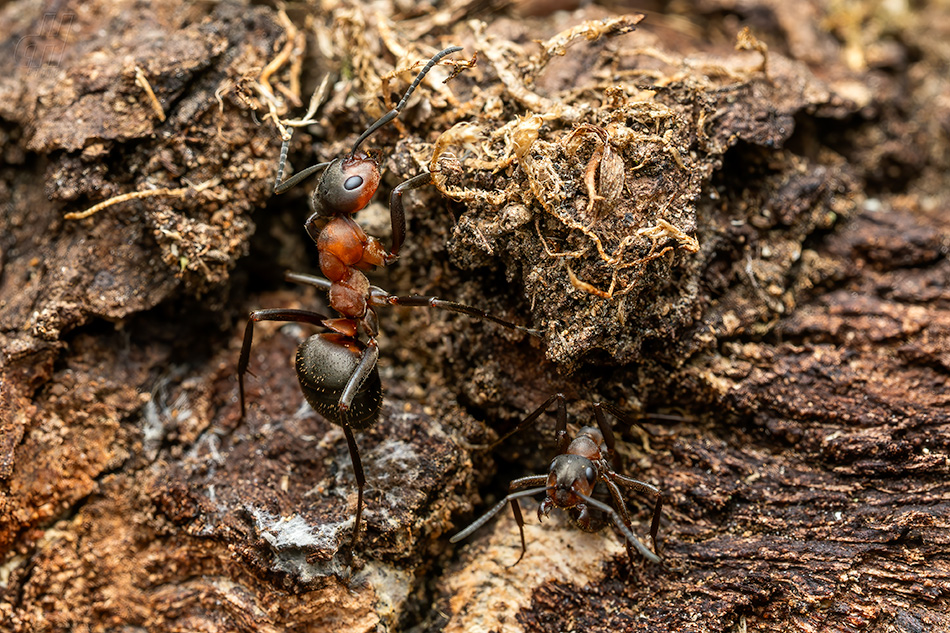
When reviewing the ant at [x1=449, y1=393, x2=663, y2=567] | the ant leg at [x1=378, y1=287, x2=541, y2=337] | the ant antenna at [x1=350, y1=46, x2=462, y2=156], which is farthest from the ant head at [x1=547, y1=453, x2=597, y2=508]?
the ant antenna at [x1=350, y1=46, x2=462, y2=156]

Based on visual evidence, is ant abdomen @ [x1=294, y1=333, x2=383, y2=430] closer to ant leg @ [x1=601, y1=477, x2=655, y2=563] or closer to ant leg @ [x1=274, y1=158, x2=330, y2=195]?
ant leg @ [x1=274, y1=158, x2=330, y2=195]

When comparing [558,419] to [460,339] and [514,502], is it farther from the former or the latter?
[460,339]

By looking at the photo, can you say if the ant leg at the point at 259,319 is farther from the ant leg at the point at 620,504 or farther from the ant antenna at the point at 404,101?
the ant leg at the point at 620,504

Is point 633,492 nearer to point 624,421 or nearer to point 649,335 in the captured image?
point 624,421

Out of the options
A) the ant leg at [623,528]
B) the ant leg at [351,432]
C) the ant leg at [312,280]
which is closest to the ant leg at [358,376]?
the ant leg at [351,432]

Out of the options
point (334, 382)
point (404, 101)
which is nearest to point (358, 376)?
point (334, 382)
